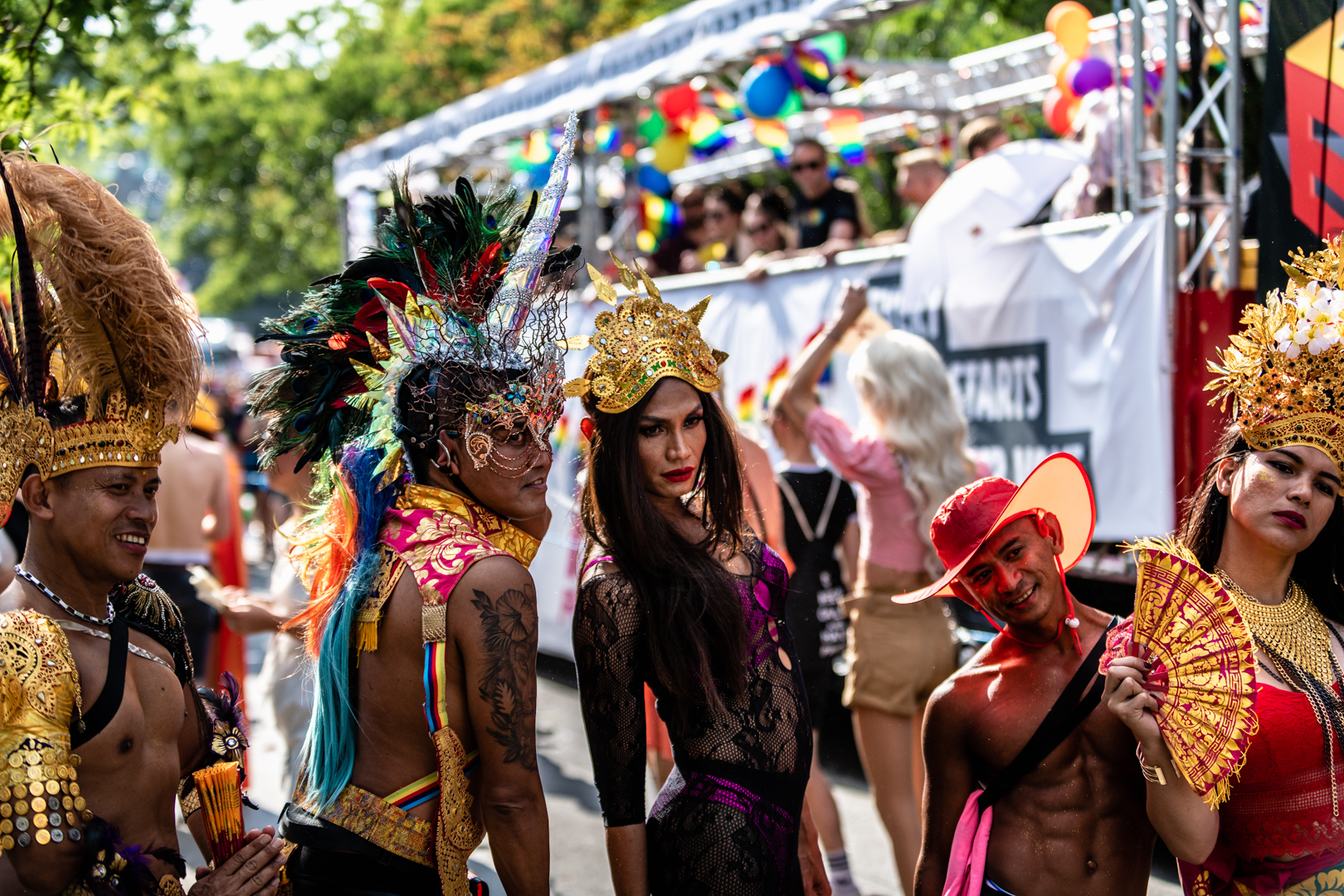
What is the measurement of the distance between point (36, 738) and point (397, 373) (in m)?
0.99

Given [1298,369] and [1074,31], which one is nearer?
[1298,369]

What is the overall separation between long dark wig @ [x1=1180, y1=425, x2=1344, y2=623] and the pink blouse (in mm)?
1904

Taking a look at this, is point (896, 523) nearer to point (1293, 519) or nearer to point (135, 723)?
point (1293, 519)

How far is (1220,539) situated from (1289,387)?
372 mm

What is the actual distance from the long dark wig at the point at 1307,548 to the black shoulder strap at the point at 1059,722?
44cm

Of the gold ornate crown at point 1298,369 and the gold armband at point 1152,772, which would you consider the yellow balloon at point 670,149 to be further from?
the gold armband at point 1152,772

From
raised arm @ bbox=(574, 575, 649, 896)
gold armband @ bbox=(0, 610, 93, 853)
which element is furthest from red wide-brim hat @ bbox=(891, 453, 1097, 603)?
gold armband @ bbox=(0, 610, 93, 853)

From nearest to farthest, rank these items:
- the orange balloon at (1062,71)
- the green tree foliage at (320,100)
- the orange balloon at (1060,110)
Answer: the orange balloon at (1062,71) < the orange balloon at (1060,110) < the green tree foliage at (320,100)

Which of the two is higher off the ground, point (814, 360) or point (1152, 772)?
point (814, 360)

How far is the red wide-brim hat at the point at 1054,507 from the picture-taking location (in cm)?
249

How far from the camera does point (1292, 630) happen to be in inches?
101

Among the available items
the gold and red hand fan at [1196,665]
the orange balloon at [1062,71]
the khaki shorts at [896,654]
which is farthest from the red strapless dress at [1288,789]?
the orange balloon at [1062,71]

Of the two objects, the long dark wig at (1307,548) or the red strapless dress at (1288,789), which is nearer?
the red strapless dress at (1288,789)

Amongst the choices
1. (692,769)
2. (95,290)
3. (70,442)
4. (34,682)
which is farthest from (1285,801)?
(95,290)
